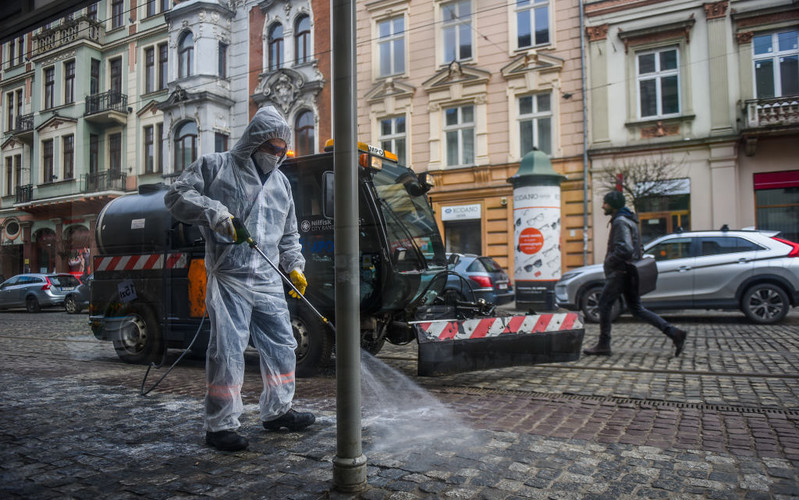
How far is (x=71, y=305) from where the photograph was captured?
16312mm

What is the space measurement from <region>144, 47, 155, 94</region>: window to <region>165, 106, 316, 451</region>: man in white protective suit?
7511mm

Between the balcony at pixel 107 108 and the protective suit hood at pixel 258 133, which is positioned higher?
the balcony at pixel 107 108

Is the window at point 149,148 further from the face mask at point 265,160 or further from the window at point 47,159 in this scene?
the face mask at point 265,160

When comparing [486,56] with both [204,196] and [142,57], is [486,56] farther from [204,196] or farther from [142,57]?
[204,196]

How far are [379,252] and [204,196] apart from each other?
2.26 meters

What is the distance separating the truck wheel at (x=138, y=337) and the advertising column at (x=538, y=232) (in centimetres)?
794

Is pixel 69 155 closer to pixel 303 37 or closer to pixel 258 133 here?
pixel 303 37

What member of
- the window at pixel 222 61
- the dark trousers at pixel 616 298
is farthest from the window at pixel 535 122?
the dark trousers at pixel 616 298

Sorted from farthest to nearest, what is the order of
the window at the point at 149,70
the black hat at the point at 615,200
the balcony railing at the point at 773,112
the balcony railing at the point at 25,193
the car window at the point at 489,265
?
the balcony railing at the point at 773,112 < the car window at the point at 489,265 < the balcony railing at the point at 25,193 < the window at the point at 149,70 < the black hat at the point at 615,200

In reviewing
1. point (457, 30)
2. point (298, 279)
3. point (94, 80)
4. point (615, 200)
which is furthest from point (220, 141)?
point (457, 30)

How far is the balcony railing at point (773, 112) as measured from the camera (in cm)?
1608

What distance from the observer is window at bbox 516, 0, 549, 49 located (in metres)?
19.0

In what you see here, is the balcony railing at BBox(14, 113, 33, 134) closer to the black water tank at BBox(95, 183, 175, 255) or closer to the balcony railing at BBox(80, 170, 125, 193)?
the balcony railing at BBox(80, 170, 125, 193)

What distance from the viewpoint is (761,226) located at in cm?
1700
